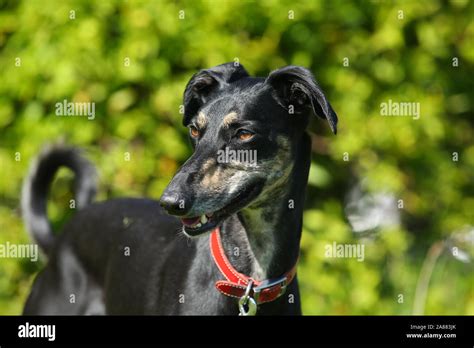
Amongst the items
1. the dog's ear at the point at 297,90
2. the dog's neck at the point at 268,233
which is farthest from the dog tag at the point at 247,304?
the dog's ear at the point at 297,90

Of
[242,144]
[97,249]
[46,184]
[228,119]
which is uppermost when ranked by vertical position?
[228,119]

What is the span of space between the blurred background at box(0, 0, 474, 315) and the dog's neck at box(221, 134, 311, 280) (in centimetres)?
249

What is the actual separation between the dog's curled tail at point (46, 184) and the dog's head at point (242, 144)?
5.26 ft

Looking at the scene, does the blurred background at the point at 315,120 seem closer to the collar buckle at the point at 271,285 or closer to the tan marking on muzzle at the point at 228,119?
the tan marking on muzzle at the point at 228,119

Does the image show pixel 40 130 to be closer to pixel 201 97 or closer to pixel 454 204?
pixel 201 97

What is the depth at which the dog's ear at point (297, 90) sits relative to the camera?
3793 mm

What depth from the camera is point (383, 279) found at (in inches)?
281

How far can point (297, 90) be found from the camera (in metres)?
3.94

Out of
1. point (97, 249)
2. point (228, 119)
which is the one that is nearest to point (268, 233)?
point (228, 119)

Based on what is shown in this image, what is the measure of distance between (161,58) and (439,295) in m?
2.83

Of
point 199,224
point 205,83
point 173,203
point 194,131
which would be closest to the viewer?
point 173,203

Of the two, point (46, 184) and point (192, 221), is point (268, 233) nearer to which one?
point (192, 221)

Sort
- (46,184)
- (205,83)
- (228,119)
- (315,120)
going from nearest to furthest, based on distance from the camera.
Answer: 1. (228,119)
2. (205,83)
3. (46,184)
4. (315,120)

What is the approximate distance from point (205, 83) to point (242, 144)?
556 millimetres
